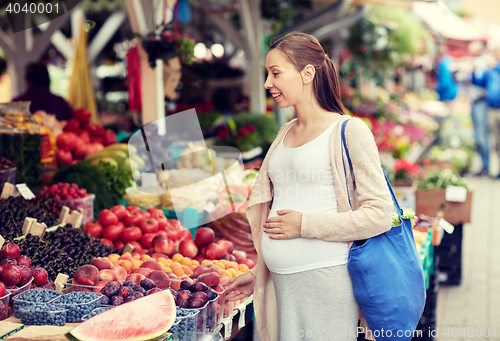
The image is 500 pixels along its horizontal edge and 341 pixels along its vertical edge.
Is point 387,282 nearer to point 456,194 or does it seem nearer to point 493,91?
point 456,194

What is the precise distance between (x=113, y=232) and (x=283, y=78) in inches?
66.3

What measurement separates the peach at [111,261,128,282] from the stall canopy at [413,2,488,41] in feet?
27.1

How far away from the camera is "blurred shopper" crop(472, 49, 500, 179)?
9448mm

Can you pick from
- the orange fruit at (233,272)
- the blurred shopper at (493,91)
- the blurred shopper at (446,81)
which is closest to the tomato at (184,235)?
the orange fruit at (233,272)

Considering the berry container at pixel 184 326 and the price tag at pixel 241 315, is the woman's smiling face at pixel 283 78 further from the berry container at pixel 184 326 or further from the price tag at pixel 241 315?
the price tag at pixel 241 315

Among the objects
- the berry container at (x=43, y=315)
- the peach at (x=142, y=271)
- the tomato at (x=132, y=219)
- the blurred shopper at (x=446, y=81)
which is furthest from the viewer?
the blurred shopper at (x=446, y=81)

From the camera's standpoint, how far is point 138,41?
14.0 ft

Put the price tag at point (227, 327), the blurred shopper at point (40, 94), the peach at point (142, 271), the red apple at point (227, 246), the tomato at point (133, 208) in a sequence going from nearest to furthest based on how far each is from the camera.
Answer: the price tag at point (227, 327)
the peach at point (142, 271)
the red apple at point (227, 246)
the tomato at point (133, 208)
the blurred shopper at point (40, 94)

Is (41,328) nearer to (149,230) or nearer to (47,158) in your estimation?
(149,230)

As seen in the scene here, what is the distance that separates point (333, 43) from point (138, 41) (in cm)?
526

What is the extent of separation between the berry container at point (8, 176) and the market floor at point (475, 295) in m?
3.06

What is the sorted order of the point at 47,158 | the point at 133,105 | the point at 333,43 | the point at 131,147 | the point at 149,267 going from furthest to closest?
the point at 333,43, the point at 133,105, the point at 47,158, the point at 131,147, the point at 149,267

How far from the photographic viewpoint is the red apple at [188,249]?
290cm

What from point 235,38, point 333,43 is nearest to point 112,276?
point 235,38
